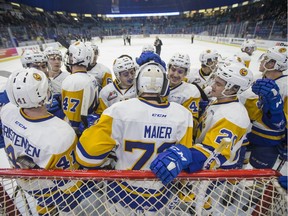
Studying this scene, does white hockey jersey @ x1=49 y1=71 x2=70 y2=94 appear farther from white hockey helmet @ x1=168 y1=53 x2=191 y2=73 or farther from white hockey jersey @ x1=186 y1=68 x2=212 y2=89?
white hockey jersey @ x1=186 y1=68 x2=212 y2=89

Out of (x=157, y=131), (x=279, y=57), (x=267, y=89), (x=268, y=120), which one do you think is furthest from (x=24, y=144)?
(x=279, y=57)

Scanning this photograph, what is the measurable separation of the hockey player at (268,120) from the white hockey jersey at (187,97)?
0.54 m

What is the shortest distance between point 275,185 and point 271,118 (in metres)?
1.15

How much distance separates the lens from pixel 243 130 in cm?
136

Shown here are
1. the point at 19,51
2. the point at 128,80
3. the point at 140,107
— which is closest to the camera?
the point at 140,107

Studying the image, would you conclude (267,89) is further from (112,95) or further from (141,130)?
(112,95)

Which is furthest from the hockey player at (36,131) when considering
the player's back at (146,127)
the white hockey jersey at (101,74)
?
the white hockey jersey at (101,74)

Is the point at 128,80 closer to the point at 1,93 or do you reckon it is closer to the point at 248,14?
the point at 1,93

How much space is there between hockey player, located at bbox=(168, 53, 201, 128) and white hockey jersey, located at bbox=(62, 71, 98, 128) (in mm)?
919

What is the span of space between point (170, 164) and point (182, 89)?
4.64ft

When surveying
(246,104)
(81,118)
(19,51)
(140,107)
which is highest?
(140,107)

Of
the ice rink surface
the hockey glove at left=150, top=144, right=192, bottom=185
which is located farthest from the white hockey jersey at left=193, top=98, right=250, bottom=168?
the ice rink surface

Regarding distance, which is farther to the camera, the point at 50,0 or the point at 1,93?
the point at 50,0

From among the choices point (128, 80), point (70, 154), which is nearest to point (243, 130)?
point (70, 154)
